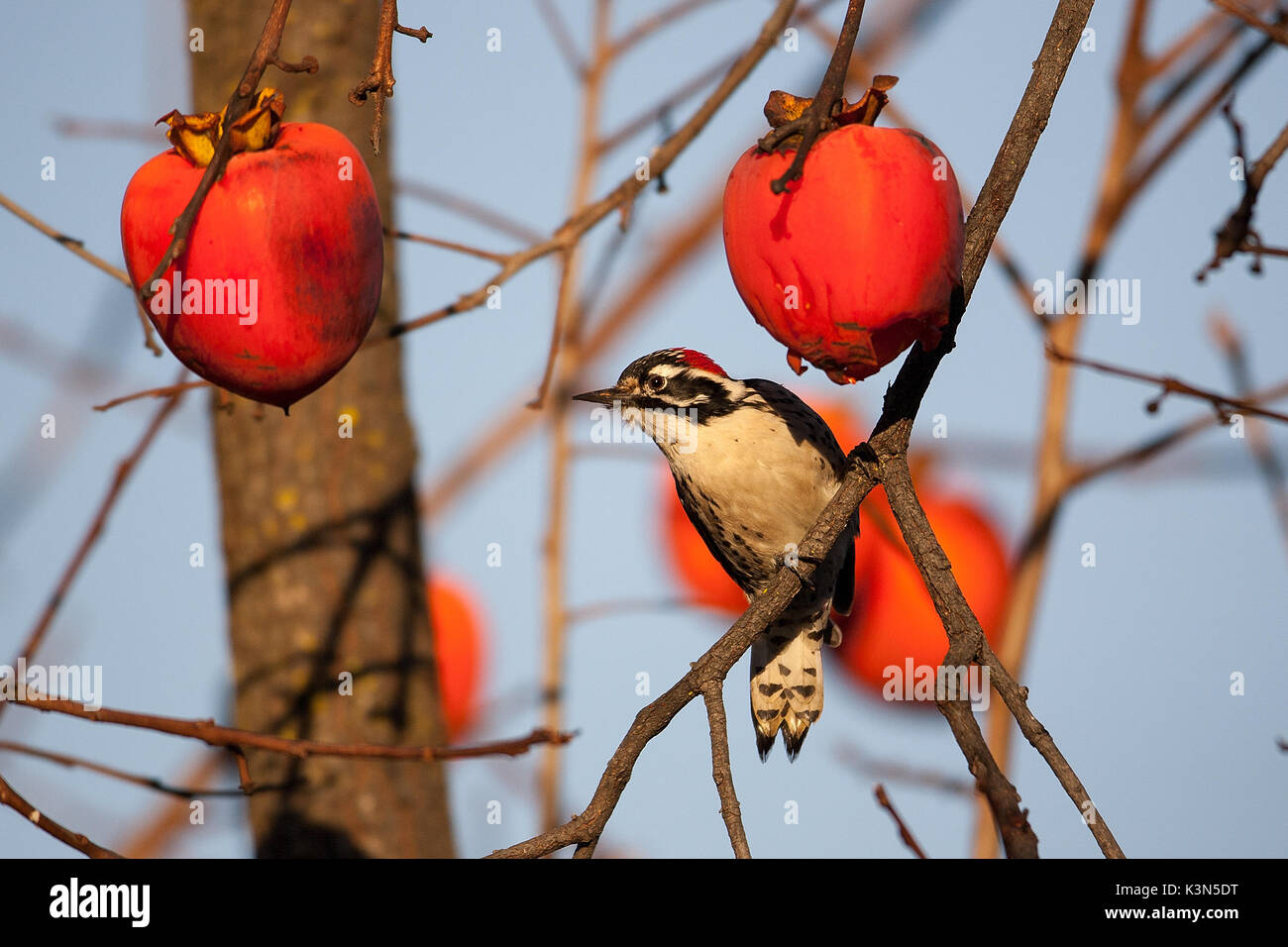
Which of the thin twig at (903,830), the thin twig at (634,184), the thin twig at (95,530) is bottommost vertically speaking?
the thin twig at (903,830)

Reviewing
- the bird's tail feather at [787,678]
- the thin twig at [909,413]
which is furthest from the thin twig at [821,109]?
the bird's tail feather at [787,678]

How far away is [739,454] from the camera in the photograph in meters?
3.36

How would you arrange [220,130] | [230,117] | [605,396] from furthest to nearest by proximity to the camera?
1. [605,396]
2. [220,130]
3. [230,117]

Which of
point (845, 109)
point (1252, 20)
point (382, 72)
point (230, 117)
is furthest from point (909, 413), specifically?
point (1252, 20)

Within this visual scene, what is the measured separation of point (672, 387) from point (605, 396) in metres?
0.19

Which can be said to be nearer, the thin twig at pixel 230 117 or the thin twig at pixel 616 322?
the thin twig at pixel 230 117

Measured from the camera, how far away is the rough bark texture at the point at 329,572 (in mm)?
3254

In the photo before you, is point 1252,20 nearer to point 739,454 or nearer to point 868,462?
point 868,462

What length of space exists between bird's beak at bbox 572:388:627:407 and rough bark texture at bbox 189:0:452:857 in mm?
605

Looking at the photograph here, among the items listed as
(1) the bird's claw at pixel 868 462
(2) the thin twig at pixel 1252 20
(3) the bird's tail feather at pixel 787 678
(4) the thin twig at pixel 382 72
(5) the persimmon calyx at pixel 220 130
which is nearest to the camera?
(4) the thin twig at pixel 382 72

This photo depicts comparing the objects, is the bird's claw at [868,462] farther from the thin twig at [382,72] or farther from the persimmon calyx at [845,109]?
the thin twig at [382,72]
